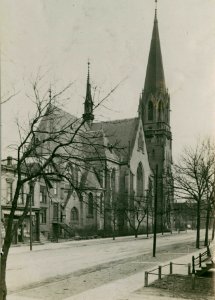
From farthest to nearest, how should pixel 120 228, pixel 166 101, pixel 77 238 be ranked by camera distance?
pixel 166 101, pixel 120 228, pixel 77 238

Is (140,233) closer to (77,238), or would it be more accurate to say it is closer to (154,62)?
(77,238)

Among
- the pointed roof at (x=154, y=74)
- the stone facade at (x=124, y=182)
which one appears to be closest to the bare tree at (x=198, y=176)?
the stone facade at (x=124, y=182)

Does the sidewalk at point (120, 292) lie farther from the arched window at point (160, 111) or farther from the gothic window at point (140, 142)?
the arched window at point (160, 111)

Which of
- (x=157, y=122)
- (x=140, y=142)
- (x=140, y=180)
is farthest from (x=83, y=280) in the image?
(x=157, y=122)

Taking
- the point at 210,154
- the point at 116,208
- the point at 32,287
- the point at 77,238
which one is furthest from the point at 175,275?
the point at 116,208

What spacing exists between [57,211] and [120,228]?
1557 cm

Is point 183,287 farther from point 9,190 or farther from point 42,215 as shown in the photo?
point 42,215

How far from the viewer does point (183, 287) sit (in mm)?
12508

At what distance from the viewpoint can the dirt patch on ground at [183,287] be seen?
11.3 meters

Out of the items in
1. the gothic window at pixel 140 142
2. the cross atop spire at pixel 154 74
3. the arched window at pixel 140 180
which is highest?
the cross atop spire at pixel 154 74

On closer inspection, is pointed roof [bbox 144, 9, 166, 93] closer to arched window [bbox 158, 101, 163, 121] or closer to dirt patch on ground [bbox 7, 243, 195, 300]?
arched window [bbox 158, 101, 163, 121]

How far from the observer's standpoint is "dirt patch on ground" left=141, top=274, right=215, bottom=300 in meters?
11.3

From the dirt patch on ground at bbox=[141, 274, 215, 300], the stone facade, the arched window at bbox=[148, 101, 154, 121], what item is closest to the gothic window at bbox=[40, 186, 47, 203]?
the stone facade

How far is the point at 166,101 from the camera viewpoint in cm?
7188
